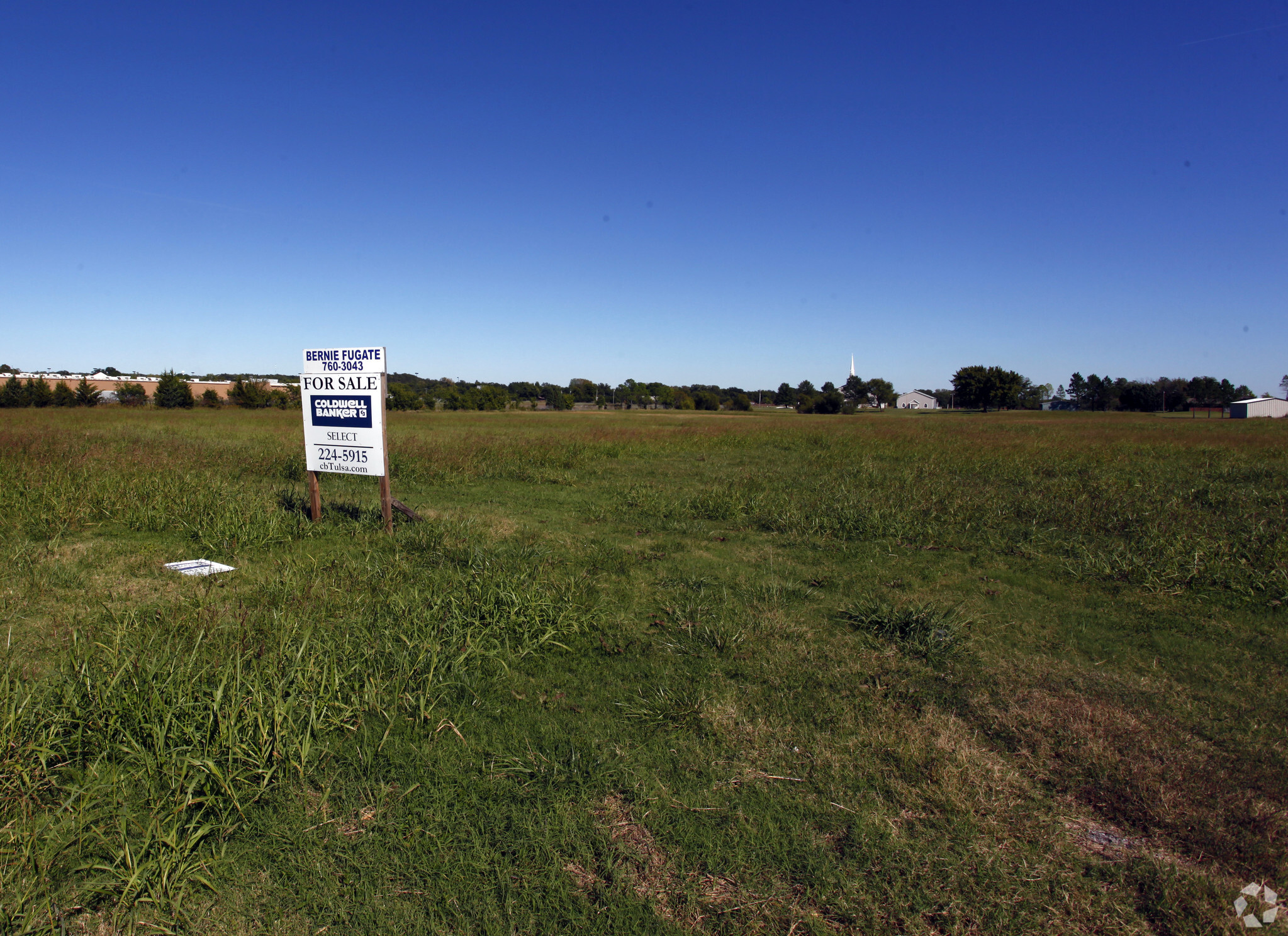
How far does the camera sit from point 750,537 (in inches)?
327

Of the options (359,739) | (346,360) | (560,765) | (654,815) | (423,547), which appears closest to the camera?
(654,815)

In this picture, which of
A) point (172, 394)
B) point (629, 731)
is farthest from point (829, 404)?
point (629, 731)

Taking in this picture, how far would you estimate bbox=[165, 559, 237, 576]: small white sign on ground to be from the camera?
599 centimetres

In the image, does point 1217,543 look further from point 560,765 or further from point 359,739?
point 359,739

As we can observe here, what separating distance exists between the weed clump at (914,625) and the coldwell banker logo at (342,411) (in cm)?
560

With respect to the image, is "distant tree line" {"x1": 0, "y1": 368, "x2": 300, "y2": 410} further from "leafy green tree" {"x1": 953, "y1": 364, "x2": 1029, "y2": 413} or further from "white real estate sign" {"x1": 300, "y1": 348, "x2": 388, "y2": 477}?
"leafy green tree" {"x1": 953, "y1": 364, "x2": 1029, "y2": 413}

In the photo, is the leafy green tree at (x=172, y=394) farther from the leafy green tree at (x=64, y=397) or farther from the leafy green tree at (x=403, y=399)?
the leafy green tree at (x=403, y=399)

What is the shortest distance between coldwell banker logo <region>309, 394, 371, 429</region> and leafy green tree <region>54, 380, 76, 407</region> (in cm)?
7092

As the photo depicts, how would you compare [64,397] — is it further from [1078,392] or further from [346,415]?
[1078,392]

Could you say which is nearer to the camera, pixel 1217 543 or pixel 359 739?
pixel 359 739

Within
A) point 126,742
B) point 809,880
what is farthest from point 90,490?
point 809,880

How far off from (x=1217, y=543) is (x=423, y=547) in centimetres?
860

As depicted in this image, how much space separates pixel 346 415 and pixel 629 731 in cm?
595

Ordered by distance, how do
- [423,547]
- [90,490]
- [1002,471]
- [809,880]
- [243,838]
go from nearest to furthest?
1. [809,880]
2. [243,838]
3. [423,547]
4. [90,490]
5. [1002,471]
